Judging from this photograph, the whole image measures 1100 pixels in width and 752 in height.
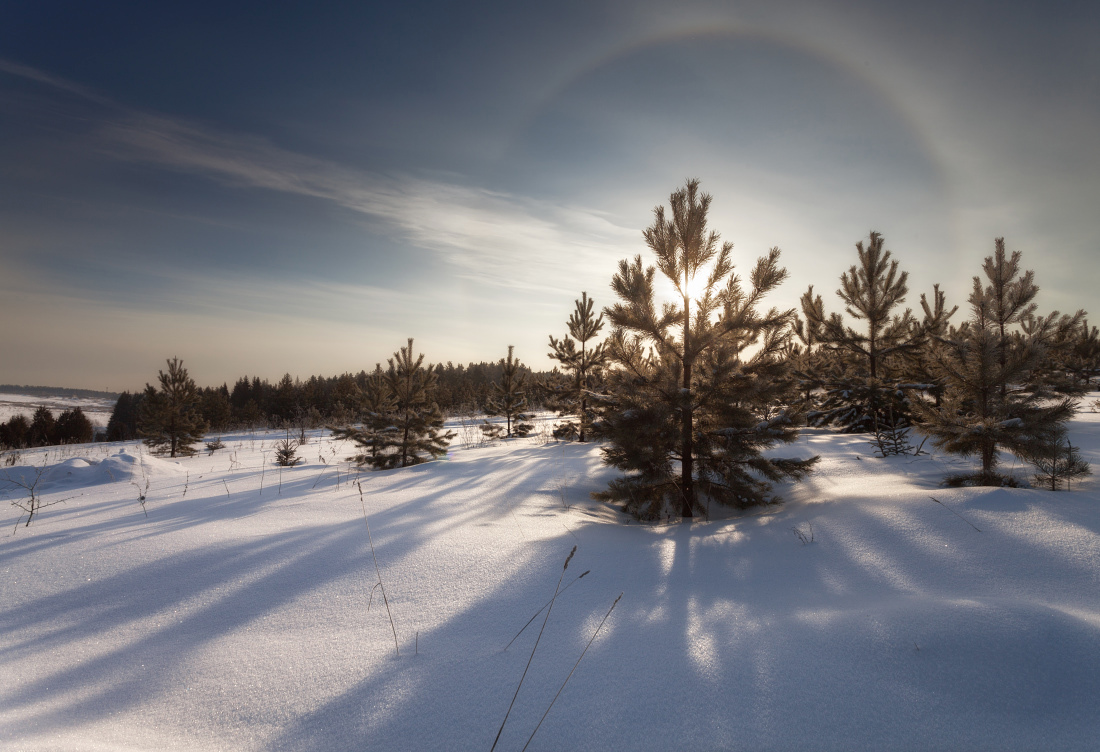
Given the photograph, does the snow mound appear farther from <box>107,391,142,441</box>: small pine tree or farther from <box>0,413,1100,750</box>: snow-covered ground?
<box>107,391,142,441</box>: small pine tree

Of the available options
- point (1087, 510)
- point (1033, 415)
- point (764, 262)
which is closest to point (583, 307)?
point (764, 262)

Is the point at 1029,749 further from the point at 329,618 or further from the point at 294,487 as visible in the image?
the point at 294,487

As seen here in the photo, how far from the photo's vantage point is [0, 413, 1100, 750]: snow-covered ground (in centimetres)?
151

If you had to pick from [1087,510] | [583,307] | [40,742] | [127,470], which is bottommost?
[127,470]

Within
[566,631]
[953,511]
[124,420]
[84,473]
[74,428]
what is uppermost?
[953,511]

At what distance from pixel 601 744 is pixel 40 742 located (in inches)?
69.2

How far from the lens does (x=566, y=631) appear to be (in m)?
2.16

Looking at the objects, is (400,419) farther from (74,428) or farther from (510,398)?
(74,428)

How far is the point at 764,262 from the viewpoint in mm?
4723

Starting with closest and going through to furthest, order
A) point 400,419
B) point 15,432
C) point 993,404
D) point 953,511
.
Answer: point 953,511 < point 993,404 < point 400,419 < point 15,432

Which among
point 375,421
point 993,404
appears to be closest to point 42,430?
point 375,421

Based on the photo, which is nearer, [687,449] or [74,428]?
[687,449]

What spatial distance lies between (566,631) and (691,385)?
3476mm

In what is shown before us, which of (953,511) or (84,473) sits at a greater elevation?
(953,511)
